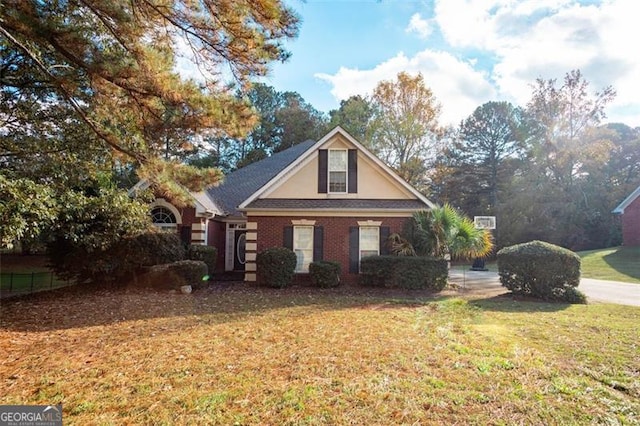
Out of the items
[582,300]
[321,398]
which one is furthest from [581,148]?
[321,398]

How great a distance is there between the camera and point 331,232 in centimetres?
1329

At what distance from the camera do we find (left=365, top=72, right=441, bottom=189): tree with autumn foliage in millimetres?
28828

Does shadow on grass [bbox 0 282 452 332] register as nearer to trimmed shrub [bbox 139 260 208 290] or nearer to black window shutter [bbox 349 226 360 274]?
trimmed shrub [bbox 139 260 208 290]

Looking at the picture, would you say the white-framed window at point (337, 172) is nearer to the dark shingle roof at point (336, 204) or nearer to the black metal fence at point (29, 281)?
the dark shingle roof at point (336, 204)

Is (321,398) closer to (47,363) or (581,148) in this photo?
(47,363)

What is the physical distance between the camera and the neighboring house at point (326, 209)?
13.2 meters

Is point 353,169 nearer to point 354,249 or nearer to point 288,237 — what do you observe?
point 354,249

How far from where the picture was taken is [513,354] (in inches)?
208

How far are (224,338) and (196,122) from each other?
4.21 meters

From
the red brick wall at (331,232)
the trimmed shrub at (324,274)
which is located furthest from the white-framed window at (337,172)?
the trimmed shrub at (324,274)

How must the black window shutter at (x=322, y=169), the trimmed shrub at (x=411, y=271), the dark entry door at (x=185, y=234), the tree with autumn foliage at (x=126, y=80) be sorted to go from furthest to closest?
1. the dark entry door at (x=185, y=234)
2. the black window shutter at (x=322, y=169)
3. the trimmed shrub at (x=411, y=271)
4. the tree with autumn foliage at (x=126, y=80)

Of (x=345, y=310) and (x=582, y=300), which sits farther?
(x=582, y=300)

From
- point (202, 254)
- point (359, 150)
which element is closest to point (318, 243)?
point (359, 150)

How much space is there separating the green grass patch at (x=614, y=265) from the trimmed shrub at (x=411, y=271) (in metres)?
11.3
